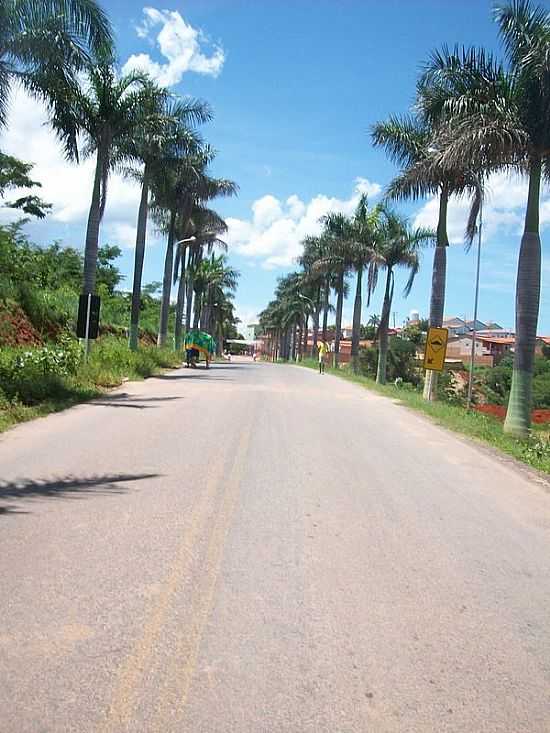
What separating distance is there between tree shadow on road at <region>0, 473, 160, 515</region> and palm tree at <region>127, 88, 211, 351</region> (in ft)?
59.4

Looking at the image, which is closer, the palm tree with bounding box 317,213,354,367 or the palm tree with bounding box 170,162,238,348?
the palm tree with bounding box 170,162,238,348

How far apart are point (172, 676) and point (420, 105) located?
2018cm

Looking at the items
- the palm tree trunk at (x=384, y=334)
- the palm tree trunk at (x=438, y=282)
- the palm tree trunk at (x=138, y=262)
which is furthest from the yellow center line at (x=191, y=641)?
the palm tree trunk at (x=384, y=334)

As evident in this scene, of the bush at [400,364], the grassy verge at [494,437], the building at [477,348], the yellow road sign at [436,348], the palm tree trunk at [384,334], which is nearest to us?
the grassy verge at [494,437]

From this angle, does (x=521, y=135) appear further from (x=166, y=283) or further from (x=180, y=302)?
(x=180, y=302)

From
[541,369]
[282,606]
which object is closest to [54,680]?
[282,606]

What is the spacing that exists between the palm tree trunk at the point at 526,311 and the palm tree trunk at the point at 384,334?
20.3 metres

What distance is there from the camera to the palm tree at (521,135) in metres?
15.6

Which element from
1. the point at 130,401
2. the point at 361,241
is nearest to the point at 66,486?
the point at 130,401

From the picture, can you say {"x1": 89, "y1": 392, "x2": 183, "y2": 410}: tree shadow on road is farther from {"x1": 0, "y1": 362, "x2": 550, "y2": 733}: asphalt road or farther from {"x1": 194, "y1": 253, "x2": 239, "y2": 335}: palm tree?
{"x1": 194, "y1": 253, "x2": 239, "y2": 335}: palm tree

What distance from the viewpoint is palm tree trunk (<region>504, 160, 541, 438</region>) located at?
623 inches

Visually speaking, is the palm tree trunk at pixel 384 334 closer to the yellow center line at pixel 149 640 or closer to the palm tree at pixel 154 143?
the palm tree at pixel 154 143

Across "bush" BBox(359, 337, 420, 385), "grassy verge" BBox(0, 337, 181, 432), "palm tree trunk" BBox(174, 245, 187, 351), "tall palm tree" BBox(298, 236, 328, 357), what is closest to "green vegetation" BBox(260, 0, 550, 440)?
"grassy verge" BBox(0, 337, 181, 432)

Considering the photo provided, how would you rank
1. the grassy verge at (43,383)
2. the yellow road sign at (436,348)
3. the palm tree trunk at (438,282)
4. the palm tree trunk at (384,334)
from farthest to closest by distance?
the palm tree trunk at (384,334) → the palm tree trunk at (438,282) → the yellow road sign at (436,348) → the grassy verge at (43,383)
